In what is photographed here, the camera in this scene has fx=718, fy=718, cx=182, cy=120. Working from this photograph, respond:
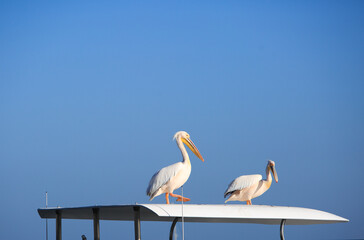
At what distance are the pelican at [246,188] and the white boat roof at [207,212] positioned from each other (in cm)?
→ 303

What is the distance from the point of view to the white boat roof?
1202 cm

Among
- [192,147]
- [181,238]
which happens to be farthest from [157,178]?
[181,238]

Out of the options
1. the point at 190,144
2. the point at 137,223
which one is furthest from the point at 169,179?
the point at 137,223

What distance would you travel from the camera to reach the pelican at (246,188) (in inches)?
706

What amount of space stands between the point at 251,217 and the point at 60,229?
3.95 meters

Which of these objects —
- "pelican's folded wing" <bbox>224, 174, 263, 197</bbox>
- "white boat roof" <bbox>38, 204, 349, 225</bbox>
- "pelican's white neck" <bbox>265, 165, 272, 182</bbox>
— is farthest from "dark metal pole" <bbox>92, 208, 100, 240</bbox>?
"pelican's white neck" <bbox>265, 165, 272, 182</bbox>

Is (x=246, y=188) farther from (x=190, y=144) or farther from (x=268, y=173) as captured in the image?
(x=190, y=144)

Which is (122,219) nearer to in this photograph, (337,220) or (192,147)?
(192,147)

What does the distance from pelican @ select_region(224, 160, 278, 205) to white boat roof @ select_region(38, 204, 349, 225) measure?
119 inches

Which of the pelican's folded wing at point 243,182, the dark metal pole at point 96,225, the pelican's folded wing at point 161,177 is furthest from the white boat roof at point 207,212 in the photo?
the pelican's folded wing at point 243,182

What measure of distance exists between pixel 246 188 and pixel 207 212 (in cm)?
576

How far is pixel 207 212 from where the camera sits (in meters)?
12.4

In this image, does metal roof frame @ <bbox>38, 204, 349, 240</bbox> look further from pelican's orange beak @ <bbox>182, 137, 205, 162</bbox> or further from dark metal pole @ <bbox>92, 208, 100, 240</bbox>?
pelican's orange beak @ <bbox>182, 137, 205, 162</bbox>

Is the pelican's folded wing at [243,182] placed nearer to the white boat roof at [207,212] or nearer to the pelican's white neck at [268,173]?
the pelican's white neck at [268,173]
